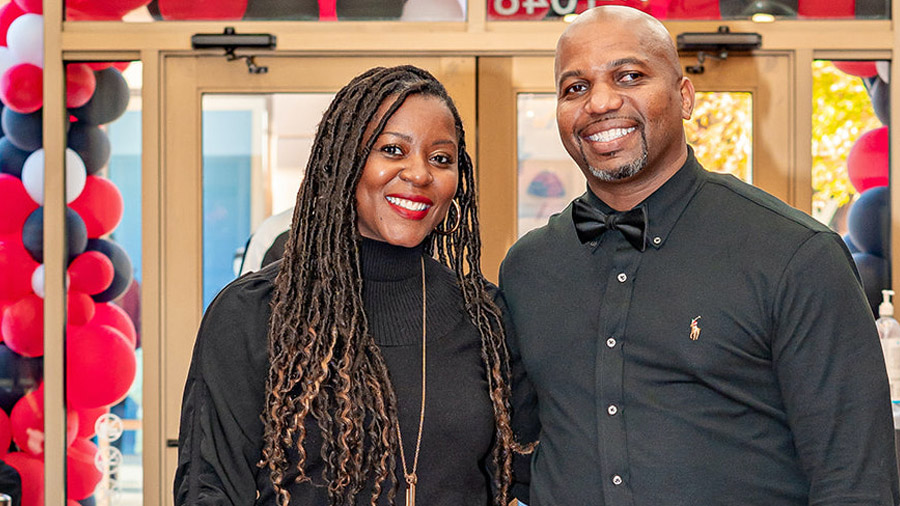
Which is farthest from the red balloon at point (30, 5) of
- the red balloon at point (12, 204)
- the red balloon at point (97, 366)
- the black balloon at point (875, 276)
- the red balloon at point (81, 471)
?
the black balloon at point (875, 276)

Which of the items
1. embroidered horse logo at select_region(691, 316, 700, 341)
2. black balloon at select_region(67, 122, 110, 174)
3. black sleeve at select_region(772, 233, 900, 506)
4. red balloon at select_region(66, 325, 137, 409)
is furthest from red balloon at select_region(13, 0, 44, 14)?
black sleeve at select_region(772, 233, 900, 506)

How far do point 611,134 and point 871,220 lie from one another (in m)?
2.11

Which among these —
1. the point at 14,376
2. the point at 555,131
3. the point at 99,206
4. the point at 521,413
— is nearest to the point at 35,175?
the point at 99,206

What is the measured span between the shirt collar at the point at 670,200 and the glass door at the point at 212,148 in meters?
1.71

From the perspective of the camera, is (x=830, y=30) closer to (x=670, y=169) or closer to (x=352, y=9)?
(x=352, y=9)

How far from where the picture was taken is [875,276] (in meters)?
3.45

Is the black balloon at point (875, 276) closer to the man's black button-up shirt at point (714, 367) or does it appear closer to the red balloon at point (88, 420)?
the man's black button-up shirt at point (714, 367)

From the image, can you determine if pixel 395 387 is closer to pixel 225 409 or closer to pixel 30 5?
pixel 225 409

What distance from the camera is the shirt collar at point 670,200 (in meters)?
1.73

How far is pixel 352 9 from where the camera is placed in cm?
343

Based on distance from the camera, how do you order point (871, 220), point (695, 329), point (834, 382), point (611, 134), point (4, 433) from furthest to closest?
point (871, 220) → point (4, 433) → point (611, 134) → point (695, 329) → point (834, 382)

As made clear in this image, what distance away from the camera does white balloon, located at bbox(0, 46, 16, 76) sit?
3.36 meters

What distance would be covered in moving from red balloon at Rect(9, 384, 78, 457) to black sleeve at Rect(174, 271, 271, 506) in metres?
1.97

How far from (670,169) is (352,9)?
1945mm
